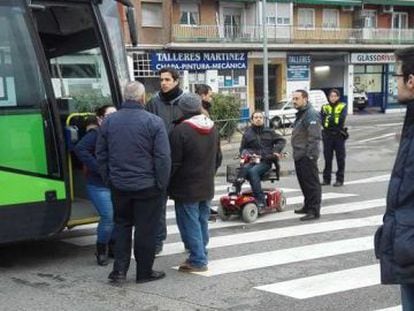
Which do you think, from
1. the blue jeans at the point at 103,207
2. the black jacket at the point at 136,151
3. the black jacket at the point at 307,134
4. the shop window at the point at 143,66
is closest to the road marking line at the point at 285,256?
the blue jeans at the point at 103,207

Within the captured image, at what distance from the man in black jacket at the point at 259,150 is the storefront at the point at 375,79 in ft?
114

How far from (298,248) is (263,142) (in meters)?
2.29

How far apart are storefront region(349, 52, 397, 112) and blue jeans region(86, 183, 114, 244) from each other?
37780 millimetres

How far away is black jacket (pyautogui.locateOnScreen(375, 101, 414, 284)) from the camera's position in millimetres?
3107

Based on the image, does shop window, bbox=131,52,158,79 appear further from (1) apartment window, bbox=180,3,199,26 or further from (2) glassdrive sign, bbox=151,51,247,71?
(1) apartment window, bbox=180,3,199,26

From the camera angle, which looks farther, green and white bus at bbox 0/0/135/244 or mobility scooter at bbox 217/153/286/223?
mobility scooter at bbox 217/153/286/223

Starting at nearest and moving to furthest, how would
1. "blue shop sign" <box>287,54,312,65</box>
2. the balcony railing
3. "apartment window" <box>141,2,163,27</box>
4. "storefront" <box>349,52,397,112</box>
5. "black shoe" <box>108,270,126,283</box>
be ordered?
"black shoe" <box>108,270,126,283</box> < "apartment window" <box>141,2,163,27</box> < the balcony railing < "blue shop sign" <box>287,54,312,65</box> < "storefront" <box>349,52,397,112</box>

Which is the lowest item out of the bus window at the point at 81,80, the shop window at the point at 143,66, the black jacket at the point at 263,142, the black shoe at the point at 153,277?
the black shoe at the point at 153,277

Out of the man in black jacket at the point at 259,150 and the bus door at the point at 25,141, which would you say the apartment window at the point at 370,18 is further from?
the bus door at the point at 25,141

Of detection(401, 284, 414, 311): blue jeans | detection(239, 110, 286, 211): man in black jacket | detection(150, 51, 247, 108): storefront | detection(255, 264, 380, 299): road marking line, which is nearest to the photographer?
detection(401, 284, 414, 311): blue jeans

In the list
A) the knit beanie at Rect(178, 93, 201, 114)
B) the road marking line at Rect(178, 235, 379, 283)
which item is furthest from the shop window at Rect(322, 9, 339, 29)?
the knit beanie at Rect(178, 93, 201, 114)

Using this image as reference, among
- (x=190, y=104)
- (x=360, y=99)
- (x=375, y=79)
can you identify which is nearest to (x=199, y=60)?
(x=360, y=99)

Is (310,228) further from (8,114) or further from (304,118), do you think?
(8,114)

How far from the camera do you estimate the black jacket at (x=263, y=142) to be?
937 centimetres
